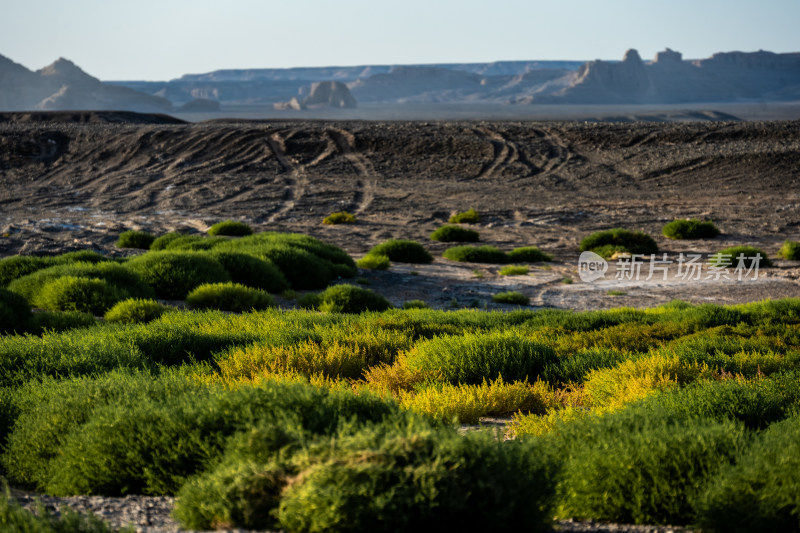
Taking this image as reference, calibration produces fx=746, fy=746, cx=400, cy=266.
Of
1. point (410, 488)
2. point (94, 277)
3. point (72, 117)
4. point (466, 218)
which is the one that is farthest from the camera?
point (72, 117)

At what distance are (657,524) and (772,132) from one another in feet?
128

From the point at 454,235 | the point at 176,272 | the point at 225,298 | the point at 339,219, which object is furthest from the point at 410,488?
the point at 339,219

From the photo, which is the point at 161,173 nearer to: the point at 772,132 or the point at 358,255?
the point at 358,255

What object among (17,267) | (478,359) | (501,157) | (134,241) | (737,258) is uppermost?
(501,157)

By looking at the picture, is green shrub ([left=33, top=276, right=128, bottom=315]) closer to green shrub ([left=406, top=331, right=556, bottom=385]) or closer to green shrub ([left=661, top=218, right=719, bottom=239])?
green shrub ([left=406, top=331, right=556, bottom=385])

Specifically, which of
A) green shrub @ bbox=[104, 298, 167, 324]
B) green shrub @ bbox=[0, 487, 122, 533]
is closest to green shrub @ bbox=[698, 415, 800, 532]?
green shrub @ bbox=[0, 487, 122, 533]

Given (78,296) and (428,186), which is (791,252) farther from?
(428,186)

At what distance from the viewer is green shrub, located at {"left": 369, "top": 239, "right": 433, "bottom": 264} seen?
56.5ft

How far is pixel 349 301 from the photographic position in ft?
36.6

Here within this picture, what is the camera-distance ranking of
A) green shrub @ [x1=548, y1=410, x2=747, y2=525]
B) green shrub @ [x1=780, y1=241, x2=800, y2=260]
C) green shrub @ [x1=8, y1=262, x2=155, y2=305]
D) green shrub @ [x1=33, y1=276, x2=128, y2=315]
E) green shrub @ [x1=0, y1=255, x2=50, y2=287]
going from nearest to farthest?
green shrub @ [x1=548, y1=410, x2=747, y2=525], green shrub @ [x1=33, y1=276, x2=128, y2=315], green shrub @ [x1=8, y1=262, x2=155, y2=305], green shrub @ [x1=0, y1=255, x2=50, y2=287], green shrub @ [x1=780, y1=241, x2=800, y2=260]

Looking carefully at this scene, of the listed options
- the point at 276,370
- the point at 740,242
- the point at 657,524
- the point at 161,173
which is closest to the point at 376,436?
the point at 657,524

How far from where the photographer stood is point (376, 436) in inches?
120

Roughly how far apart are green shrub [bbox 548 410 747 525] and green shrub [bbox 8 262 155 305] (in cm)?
805

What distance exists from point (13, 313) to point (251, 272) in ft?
15.4
